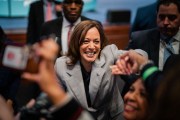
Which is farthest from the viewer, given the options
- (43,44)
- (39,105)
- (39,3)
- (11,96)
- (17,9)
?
(17,9)

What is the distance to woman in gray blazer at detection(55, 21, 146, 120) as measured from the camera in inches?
83.4

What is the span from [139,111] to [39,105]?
437mm

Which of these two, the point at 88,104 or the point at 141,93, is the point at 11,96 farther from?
the point at 141,93

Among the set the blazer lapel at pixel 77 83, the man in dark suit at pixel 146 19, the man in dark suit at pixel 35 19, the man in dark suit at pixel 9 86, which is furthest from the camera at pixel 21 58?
the man in dark suit at pixel 35 19

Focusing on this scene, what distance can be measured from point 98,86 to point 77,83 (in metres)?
0.13

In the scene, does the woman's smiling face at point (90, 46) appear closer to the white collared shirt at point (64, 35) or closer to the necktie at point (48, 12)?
the white collared shirt at point (64, 35)

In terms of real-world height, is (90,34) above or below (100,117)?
→ above

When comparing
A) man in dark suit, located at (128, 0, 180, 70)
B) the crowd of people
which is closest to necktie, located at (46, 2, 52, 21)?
the crowd of people

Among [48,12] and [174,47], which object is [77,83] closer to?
[174,47]

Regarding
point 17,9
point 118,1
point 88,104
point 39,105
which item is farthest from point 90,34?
point 118,1

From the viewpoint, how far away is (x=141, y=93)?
1.36 metres

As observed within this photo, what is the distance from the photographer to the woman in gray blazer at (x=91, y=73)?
2.12 meters

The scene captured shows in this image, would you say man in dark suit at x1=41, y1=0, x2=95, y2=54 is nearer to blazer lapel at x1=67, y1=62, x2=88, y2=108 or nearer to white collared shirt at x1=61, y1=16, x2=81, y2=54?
white collared shirt at x1=61, y1=16, x2=81, y2=54

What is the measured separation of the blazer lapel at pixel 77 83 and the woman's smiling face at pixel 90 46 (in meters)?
0.07
